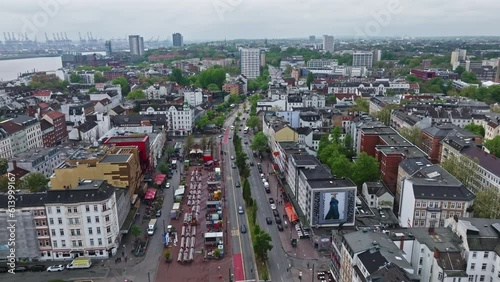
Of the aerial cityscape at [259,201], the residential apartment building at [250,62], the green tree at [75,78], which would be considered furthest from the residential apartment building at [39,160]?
the residential apartment building at [250,62]

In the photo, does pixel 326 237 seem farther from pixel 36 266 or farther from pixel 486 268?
pixel 36 266

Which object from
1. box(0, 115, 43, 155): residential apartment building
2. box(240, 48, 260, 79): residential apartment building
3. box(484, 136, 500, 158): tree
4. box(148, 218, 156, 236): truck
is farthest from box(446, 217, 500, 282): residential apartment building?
box(240, 48, 260, 79): residential apartment building

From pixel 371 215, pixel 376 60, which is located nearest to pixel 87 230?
pixel 371 215

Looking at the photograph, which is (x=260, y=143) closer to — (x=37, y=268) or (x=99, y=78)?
(x=37, y=268)

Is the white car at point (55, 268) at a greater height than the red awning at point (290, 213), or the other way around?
the red awning at point (290, 213)

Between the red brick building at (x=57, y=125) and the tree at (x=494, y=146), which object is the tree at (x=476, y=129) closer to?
the tree at (x=494, y=146)

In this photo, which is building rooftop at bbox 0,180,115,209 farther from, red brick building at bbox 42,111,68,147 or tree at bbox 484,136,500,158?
tree at bbox 484,136,500,158

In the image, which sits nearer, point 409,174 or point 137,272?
point 137,272
